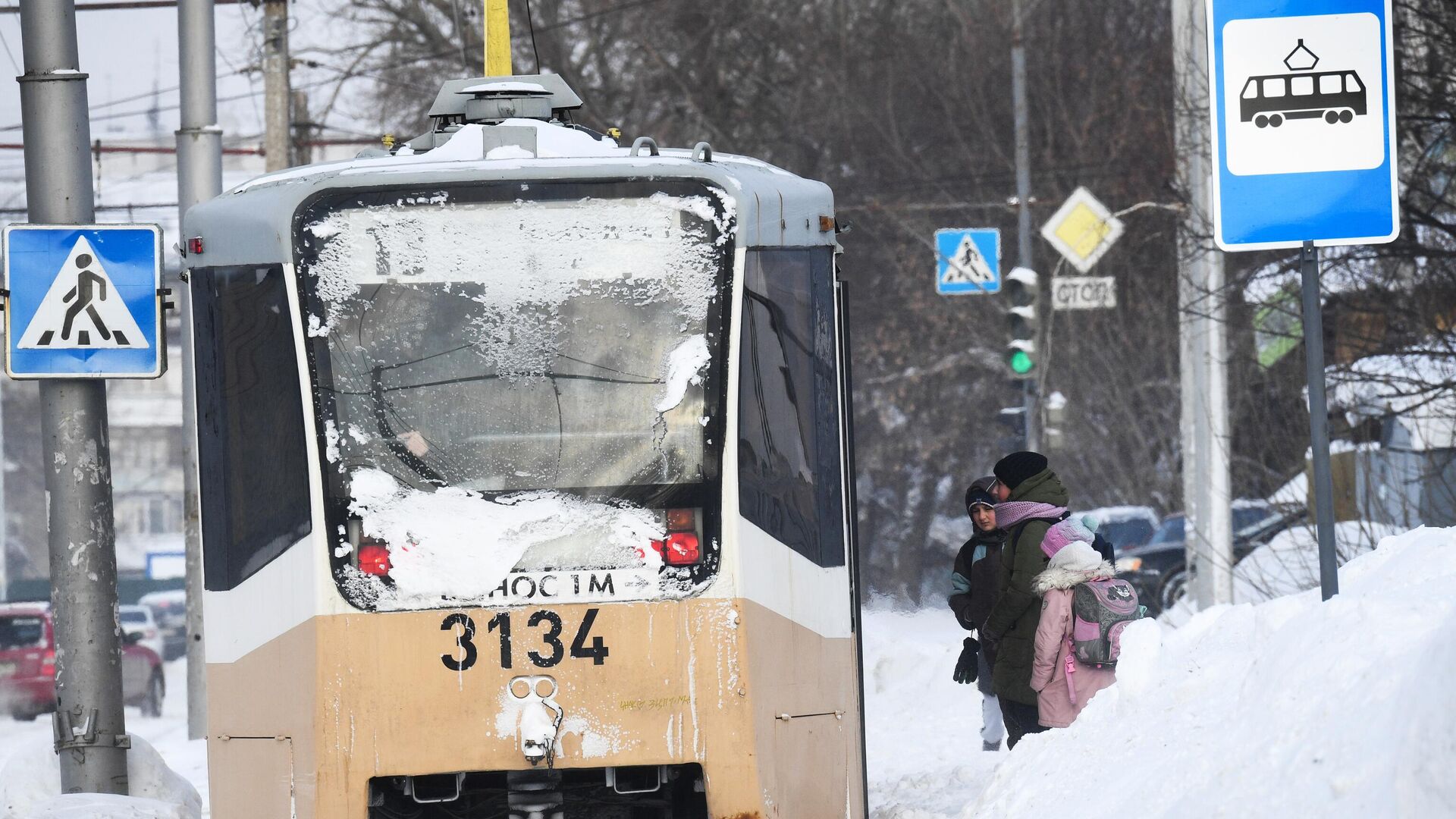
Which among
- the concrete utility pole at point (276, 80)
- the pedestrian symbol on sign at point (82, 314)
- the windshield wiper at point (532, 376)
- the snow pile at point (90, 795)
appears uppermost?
the concrete utility pole at point (276, 80)

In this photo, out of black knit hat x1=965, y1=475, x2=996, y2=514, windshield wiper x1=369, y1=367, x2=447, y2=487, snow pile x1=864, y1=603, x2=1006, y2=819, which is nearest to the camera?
windshield wiper x1=369, y1=367, x2=447, y2=487

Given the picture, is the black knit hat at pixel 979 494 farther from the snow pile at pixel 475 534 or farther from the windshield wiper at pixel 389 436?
the windshield wiper at pixel 389 436

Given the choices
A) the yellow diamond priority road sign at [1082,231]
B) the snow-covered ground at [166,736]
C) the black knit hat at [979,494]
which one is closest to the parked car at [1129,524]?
the yellow diamond priority road sign at [1082,231]

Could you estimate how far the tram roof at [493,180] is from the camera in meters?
6.05

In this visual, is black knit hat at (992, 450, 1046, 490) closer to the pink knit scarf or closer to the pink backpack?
the pink knit scarf

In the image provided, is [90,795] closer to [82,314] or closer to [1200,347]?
[82,314]

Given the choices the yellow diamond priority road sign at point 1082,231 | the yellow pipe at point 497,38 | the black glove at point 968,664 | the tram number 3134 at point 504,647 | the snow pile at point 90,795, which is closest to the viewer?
the tram number 3134 at point 504,647

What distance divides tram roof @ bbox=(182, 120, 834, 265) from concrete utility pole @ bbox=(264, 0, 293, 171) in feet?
43.7

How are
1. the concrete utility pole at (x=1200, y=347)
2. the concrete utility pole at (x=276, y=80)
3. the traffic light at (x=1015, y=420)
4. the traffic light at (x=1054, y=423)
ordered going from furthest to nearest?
the concrete utility pole at (x=276, y=80) < the traffic light at (x=1054, y=423) < the traffic light at (x=1015, y=420) < the concrete utility pole at (x=1200, y=347)

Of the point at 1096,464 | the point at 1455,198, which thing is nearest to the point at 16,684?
the point at 1096,464

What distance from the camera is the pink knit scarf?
26.2ft

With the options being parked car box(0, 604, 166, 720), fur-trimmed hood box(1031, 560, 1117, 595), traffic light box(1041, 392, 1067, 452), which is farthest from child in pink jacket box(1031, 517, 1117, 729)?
parked car box(0, 604, 166, 720)

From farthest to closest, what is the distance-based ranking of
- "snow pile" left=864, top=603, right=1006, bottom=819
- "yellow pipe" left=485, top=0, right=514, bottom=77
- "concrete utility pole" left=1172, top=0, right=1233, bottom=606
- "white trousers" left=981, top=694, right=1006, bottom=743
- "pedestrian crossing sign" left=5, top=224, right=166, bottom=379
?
"concrete utility pole" left=1172, top=0, right=1233, bottom=606 → "white trousers" left=981, top=694, right=1006, bottom=743 → "yellow pipe" left=485, top=0, right=514, bottom=77 → "snow pile" left=864, top=603, right=1006, bottom=819 → "pedestrian crossing sign" left=5, top=224, right=166, bottom=379

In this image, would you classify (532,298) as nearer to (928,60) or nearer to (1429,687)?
(1429,687)
